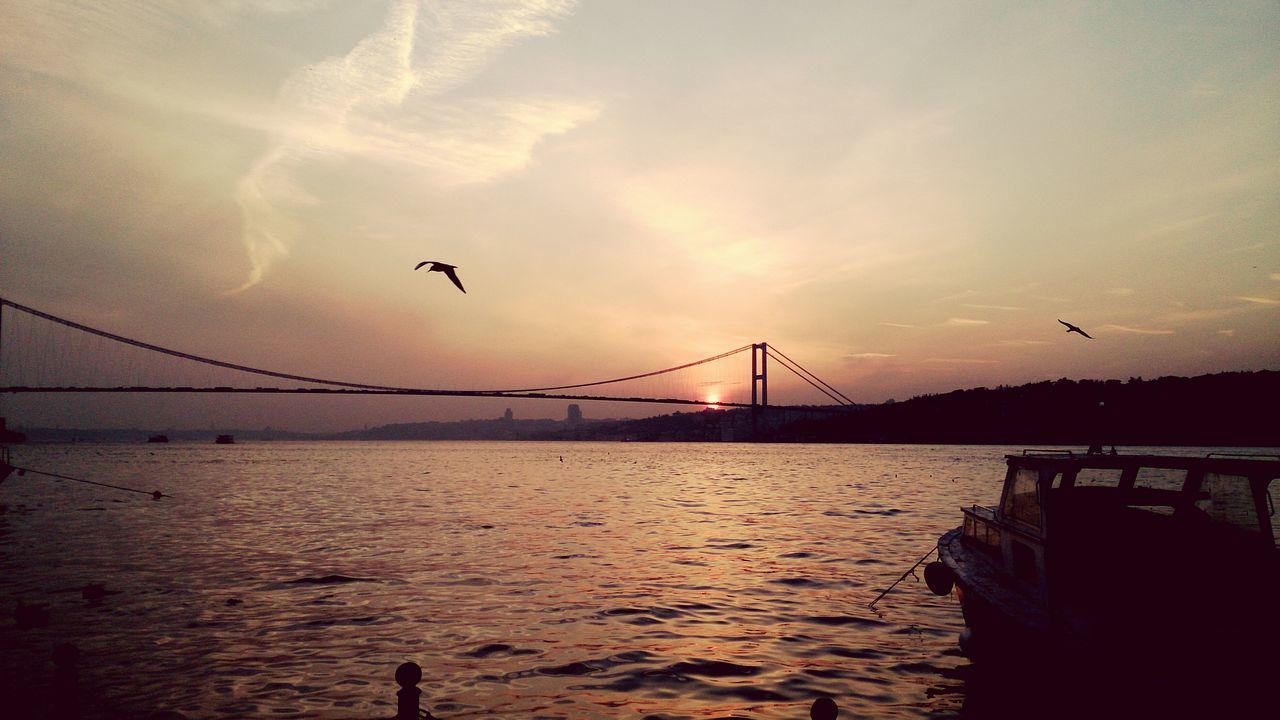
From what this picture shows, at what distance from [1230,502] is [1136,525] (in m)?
0.88

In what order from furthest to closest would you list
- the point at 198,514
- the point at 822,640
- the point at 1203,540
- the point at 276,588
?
the point at 198,514 → the point at 276,588 → the point at 822,640 → the point at 1203,540

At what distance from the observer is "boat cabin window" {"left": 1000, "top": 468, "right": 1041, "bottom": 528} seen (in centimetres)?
878

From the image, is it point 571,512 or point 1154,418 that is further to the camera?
A: point 1154,418

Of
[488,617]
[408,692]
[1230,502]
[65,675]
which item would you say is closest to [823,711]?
[408,692]

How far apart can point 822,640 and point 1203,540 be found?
457 centimetres

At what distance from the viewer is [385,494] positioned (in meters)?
39.1

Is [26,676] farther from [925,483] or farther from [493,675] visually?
[925,483]

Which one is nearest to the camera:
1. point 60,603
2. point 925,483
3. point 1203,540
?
point 1203,540

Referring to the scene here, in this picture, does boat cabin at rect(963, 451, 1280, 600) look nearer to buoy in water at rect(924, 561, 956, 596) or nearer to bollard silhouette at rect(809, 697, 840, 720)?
buoy in water at rect(924, 561, 956, 596)

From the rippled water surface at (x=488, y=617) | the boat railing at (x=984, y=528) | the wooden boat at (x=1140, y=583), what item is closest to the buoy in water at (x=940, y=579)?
the rippled water surface at (x=488, y=617)

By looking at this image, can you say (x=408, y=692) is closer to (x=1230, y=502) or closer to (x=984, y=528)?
(x=1230, y=502)

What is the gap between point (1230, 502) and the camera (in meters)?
7.60

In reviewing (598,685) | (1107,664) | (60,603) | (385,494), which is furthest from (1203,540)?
(385,494)

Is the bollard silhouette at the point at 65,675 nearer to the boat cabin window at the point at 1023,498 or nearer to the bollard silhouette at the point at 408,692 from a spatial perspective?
the bollard silhouette at the point at 408,692
